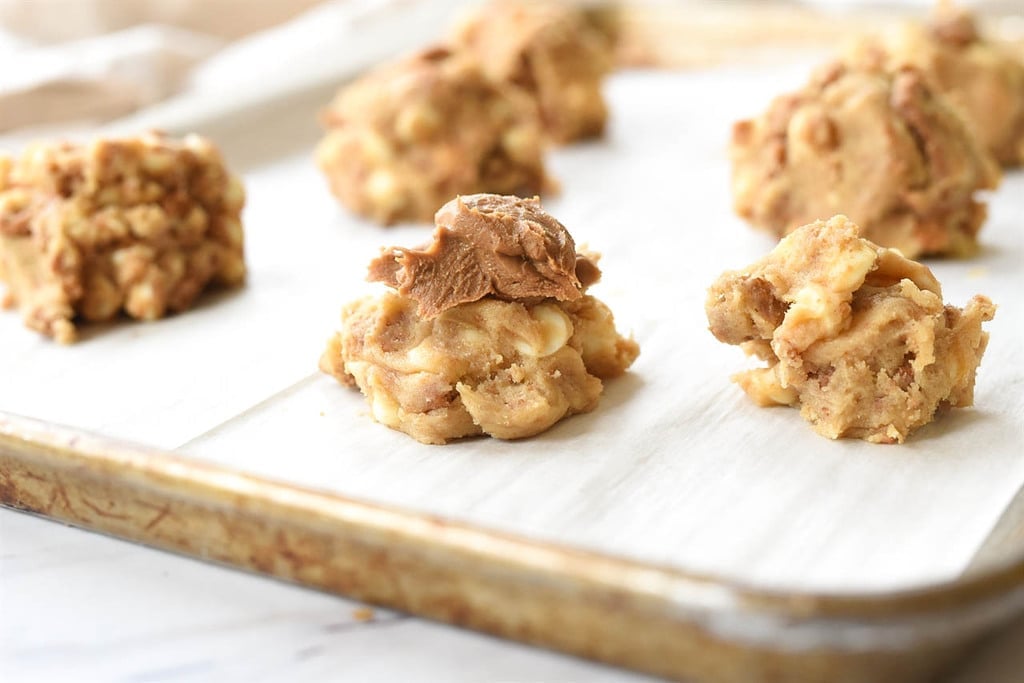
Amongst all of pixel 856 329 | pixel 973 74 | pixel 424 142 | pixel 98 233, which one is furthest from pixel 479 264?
pixel 973 74

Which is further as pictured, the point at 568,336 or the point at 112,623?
the point at 568,336

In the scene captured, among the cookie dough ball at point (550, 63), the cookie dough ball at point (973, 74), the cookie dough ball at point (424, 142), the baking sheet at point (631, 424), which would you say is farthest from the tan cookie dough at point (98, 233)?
the cookie dough ball at point (973, 74)

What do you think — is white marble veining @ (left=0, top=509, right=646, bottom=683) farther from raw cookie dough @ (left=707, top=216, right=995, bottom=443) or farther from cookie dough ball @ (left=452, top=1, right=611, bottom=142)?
cookie dough ball @ (left=452, top=1, right=611, bottom=142)

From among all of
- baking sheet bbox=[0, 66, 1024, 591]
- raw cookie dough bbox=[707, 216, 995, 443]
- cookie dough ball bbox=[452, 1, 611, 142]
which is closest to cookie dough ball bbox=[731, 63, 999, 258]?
baking sheet bbox=[0, 66, 1024, 591]

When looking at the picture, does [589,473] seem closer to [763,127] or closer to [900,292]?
[900,292]

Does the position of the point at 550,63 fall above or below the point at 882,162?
above

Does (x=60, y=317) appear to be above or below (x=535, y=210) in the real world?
below

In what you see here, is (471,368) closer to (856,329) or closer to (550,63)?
(856,329)

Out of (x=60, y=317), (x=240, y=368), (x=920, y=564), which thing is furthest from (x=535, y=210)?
(x=60, y=317)

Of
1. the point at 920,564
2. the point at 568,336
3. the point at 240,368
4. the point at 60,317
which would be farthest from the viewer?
the point at 60,317
